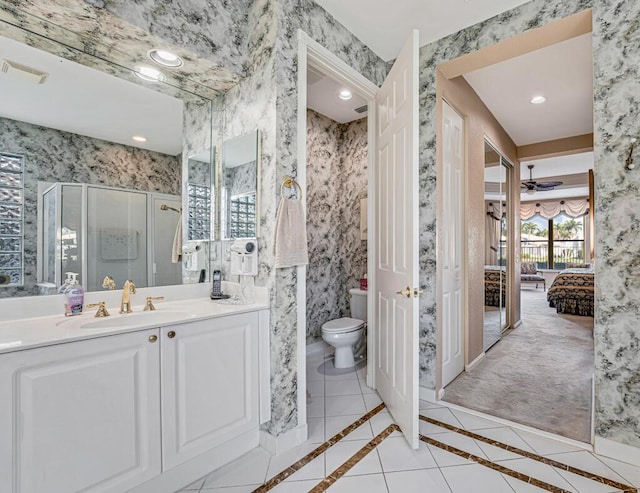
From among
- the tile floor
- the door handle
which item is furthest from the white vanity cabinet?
the door handle

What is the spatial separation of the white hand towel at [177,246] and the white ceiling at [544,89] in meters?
2.78

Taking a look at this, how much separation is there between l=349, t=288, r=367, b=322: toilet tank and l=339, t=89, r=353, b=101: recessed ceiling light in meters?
1.93

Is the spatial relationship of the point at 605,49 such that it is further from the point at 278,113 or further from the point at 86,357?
the point at 86,357

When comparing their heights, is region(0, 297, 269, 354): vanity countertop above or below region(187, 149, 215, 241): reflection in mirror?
below

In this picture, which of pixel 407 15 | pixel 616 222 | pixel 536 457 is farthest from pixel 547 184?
pixel 536 457

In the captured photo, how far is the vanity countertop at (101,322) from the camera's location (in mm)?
1190

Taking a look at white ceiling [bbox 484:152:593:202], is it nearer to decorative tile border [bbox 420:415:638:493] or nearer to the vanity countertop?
decorative tile border [bbox 420:415:638:493]

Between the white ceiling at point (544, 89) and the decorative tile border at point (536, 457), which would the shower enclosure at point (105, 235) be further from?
the white ceiling at point (544, 89)

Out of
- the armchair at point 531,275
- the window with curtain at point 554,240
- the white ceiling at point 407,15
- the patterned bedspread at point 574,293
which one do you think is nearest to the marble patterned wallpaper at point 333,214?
the white ceiling at point 407,15

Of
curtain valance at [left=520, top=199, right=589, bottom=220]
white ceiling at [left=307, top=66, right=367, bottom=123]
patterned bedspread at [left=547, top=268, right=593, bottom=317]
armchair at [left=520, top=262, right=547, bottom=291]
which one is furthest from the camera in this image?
curtain valance at [left=520, top=199, right=589, bottom=220]

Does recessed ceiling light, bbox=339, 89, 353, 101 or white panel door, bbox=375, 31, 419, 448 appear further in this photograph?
recessed ceiling light, bbox=339, 89, 353, 101

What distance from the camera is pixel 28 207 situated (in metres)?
1.56

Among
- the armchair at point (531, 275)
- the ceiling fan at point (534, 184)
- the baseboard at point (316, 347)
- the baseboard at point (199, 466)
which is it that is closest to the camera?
the baseboard at point (199, 466)

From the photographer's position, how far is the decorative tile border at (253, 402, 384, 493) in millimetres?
1607
